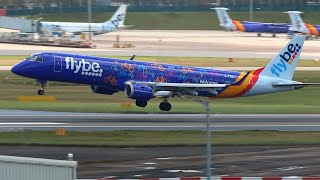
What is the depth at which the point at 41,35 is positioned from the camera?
146750mm

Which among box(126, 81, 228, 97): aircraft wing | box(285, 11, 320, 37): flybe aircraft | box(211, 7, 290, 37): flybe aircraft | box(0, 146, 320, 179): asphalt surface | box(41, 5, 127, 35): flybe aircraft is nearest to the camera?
box(0, 146, 320, 179): asphalt surface

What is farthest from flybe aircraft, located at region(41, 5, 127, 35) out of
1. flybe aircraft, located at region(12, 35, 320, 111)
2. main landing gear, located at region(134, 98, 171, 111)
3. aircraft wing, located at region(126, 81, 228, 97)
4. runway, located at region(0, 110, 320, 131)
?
runway, located at region(0, 110, 320, 131)

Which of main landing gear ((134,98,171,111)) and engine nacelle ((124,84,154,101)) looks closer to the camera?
engine nacelle ((124,84,154,101))

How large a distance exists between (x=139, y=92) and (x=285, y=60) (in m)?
11.6

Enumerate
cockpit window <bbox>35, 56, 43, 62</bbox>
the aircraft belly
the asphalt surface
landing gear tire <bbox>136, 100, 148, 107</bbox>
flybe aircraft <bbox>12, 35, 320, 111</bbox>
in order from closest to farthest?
the asphalt surface → flybe aircraft <bbox>12, 35, 320, 111</bbox> → cockpit window <bbox>35, 56, 43, 62</bbox> → landing gear tire <bbox>136, 100, 148, 107</bbox> → the aircraft belly

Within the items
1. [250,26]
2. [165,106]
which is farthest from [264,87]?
[250,26]

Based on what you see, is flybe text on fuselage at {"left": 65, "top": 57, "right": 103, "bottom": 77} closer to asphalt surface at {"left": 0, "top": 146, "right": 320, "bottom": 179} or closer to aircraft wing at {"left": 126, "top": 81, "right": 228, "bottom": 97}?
aircraft wing at {"left": 126, "top": 81, "right": 228, "bottom": 97}

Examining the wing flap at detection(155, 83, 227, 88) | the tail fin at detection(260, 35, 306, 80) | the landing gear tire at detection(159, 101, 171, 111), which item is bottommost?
the landing gear tire at detection(159, 101, 171, 111)

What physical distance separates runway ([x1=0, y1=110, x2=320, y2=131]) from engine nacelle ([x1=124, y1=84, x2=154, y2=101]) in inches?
54.5

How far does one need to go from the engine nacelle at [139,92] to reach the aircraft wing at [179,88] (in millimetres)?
675

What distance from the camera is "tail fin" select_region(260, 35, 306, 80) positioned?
207ft

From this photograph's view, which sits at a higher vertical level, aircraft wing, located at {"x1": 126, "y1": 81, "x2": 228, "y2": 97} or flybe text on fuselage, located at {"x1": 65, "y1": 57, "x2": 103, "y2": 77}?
flybe text on fuselage, located at {"x1": 65, "y1": 57, "x2": 103, "y2": 77}

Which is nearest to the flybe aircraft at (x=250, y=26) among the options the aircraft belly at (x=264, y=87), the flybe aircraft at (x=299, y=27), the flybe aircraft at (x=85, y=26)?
the flybe aircraft at (x=299, y=27)

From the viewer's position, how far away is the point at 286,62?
63.2 metres
